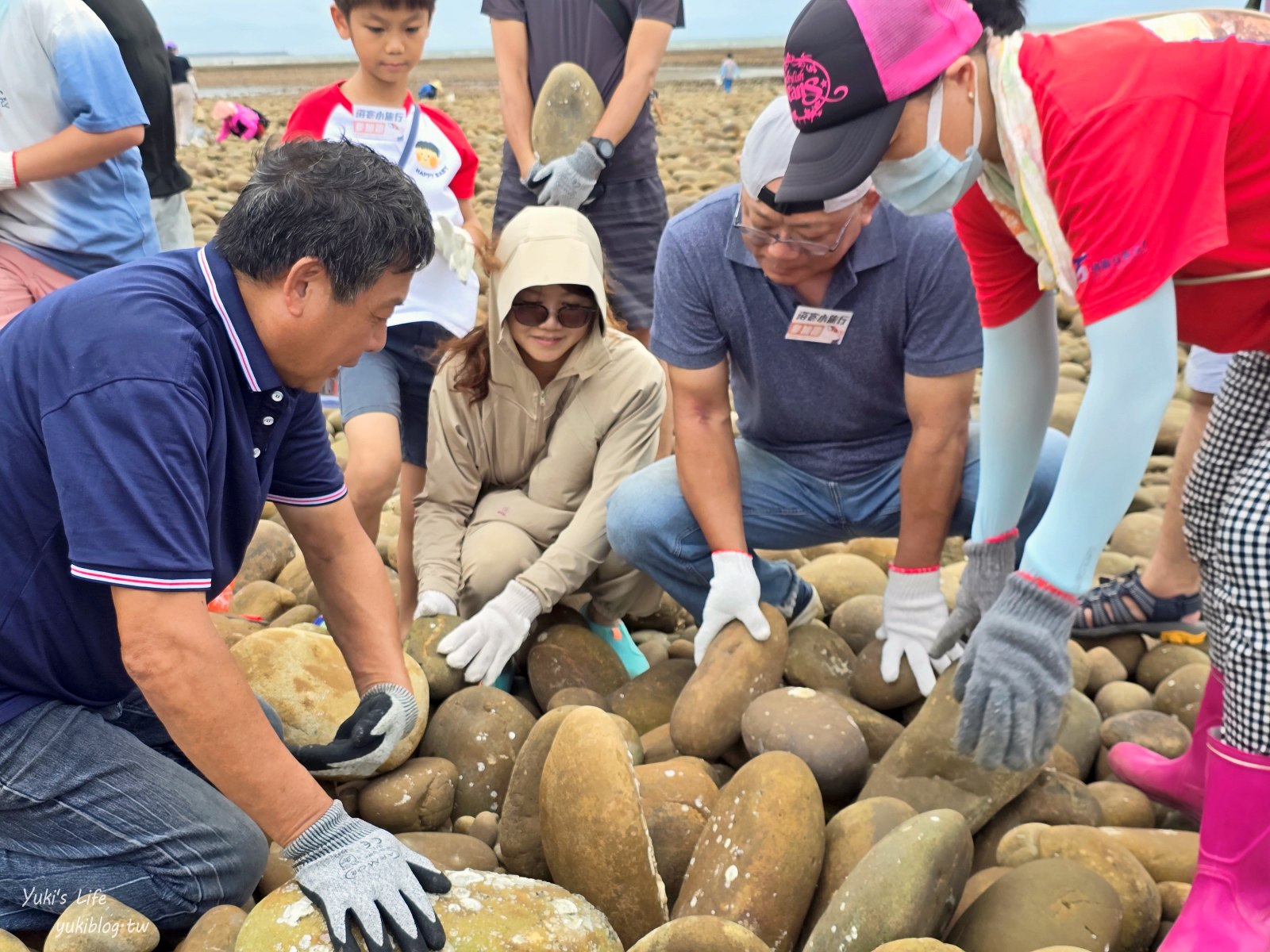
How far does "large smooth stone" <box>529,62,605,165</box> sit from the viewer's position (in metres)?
3.67

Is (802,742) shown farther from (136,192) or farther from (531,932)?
(136,192)

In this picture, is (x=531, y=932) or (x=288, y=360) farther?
(x=288, y=360)

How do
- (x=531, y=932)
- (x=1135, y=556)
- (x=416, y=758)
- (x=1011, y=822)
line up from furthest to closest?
(x=1135, y=556)
(x=416, y=758)
(x=1011, y=822)
(x=531, y=932)

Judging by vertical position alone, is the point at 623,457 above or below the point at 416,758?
above

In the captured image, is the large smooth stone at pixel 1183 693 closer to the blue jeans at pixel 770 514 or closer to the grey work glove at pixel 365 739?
the blue jeans at pixel 770 514

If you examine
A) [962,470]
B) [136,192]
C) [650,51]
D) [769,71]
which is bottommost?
[769,71]

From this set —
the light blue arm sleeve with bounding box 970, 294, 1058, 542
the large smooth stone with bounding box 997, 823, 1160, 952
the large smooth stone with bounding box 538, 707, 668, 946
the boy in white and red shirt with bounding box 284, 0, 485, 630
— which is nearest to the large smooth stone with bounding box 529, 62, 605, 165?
the boy in white and red shirt with bounding box 284, 0, 485, 630

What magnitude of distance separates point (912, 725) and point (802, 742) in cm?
22

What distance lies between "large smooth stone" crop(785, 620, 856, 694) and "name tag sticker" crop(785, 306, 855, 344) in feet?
2.24

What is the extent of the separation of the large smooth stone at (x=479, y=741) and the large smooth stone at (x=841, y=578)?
0.97m

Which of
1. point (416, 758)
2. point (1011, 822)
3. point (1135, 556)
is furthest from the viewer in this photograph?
point (1135, 556)

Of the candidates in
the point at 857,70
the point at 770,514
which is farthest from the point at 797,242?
the point at 857,70

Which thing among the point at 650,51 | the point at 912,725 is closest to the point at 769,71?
the point at 650,51

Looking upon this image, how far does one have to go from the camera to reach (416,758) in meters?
2.30
